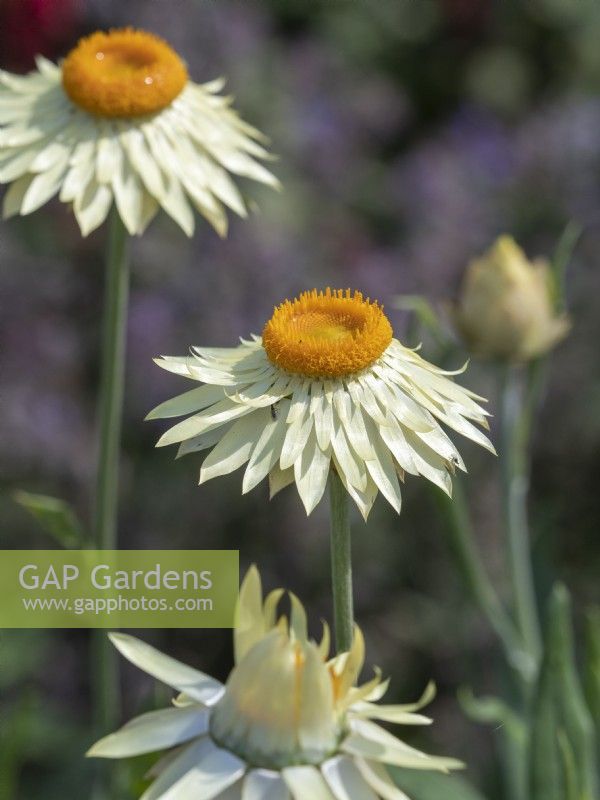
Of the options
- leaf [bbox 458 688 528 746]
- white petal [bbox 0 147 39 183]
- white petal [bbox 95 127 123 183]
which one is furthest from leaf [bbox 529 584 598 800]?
white petal [bbox 0 147 39 183]

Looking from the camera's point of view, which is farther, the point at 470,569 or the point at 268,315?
the point at 268,315

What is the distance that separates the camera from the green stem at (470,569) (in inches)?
67.4

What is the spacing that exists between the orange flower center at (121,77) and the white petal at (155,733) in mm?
990

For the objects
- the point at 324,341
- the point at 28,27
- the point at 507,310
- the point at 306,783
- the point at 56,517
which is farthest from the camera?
the point at 28,27

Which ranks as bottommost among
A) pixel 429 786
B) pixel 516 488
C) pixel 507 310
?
pixel 429 786

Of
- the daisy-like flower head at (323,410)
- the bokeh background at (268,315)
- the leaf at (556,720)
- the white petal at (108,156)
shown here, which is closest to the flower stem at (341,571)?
the daisy-like flower head at (323,410)

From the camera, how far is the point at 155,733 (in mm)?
1072

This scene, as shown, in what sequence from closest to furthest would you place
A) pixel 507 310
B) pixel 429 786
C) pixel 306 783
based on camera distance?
1. pixel 306 783
2. pixel 429 786
3. pixel 507 310

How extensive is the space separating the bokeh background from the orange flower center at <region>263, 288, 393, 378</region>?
1.14 metres

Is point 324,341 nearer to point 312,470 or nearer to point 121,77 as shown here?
point 312,470

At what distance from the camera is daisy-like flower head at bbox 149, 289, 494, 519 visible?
3.86 feet

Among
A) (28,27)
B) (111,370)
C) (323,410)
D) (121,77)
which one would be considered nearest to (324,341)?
(323,410)

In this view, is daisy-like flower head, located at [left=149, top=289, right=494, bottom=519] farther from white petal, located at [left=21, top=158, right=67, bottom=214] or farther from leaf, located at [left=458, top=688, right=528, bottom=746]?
leaf, located at [left=458, top=688, right=528, bottom=746]

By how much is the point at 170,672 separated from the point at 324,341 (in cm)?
40
